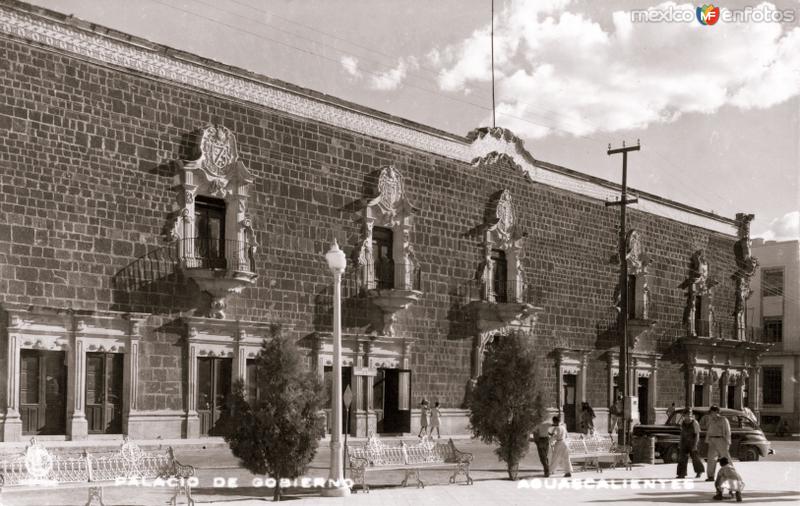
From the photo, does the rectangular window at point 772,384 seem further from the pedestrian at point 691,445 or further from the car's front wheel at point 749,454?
the pedestrian at point 691,445

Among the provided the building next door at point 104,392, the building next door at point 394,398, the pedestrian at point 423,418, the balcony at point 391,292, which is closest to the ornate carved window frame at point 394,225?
the balcony at point 391,292

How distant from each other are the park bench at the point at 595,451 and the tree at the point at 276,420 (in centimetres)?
814

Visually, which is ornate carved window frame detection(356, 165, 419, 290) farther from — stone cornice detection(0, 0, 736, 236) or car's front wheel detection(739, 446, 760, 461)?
car's front wheel detection(739, 446, 760, 461)

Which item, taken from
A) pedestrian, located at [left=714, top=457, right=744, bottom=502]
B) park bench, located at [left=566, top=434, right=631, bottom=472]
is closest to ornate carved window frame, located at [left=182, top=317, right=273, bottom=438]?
park bench, located at [left=566, top=434, right=631, bottom=472]

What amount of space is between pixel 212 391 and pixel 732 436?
13.4 meters

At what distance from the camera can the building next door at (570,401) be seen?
116 feet

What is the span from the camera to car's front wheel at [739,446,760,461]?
2691 cm

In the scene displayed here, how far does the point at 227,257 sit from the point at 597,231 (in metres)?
17.5

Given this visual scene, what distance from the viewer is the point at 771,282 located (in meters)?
54.5

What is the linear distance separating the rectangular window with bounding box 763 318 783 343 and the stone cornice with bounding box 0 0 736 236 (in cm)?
1971

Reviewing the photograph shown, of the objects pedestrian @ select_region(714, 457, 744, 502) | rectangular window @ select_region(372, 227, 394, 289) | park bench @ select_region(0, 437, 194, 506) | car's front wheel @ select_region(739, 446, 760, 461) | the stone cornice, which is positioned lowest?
car's front wheel @ select_region(739, 446, 760, 461)

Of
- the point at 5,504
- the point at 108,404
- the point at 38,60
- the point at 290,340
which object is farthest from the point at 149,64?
the point at 5,504

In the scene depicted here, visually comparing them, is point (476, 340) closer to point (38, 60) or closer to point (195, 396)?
point (195, 396)

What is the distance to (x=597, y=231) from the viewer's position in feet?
124
